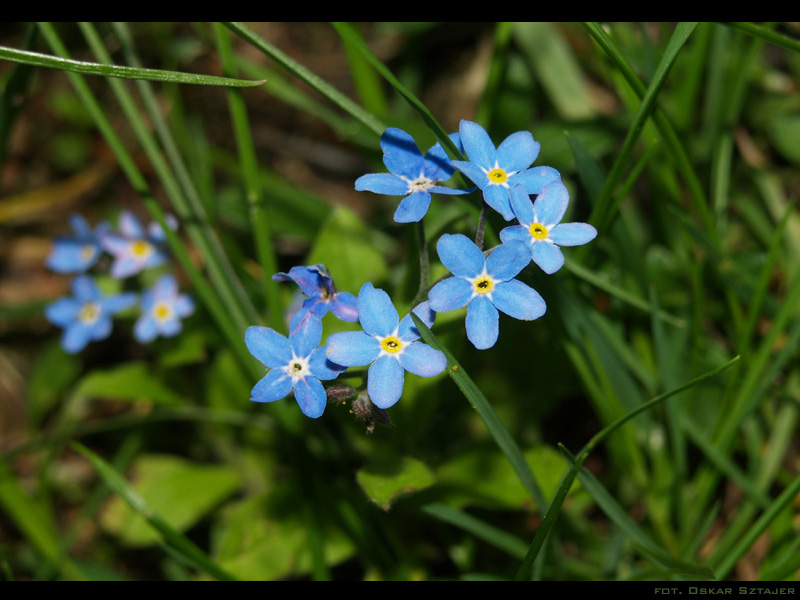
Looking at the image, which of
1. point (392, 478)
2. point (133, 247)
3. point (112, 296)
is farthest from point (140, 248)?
point (392, 478)

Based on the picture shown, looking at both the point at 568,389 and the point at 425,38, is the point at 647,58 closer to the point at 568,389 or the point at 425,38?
the point at 568,389

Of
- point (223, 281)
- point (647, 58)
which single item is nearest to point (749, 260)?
point (647, 58)

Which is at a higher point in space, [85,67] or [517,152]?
[85,67]

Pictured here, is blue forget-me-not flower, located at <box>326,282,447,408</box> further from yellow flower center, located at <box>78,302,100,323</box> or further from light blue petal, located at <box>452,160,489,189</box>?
yellow flower center, located at <box>78,302,100,323</box>

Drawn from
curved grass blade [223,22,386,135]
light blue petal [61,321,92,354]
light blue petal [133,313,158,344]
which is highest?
curved grass blade [223,22,386,135]

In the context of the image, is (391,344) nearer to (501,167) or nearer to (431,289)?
(431,289)

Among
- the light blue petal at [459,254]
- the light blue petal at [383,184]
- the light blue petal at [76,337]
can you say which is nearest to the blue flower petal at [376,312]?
the light blue petal at [459,254]

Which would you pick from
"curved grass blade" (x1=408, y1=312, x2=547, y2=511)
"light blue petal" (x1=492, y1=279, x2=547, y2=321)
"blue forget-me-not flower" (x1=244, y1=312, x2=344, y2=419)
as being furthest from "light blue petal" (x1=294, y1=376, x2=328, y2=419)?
"light blue petal" (x1=492, y1=279, x2=547, y2=321)
